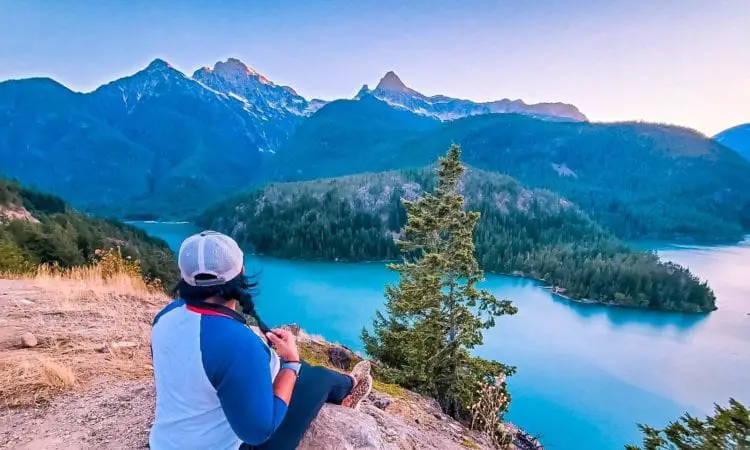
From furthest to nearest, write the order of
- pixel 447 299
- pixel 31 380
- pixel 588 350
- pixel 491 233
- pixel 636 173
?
1. pixel 636 173
2. pixel 491 233
3. pixel 588 350
4. pixel 447 299
5. pixel 31 380

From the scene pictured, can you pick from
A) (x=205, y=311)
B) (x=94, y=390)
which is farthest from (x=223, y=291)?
(x=94, y=390)

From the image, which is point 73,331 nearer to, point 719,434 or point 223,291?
point 223,291

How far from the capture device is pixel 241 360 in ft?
5.74

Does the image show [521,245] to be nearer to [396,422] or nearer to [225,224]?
[225,224]

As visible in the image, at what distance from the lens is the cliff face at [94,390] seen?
296cm

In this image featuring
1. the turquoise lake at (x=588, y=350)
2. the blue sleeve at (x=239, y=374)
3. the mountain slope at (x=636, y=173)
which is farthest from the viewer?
the mountain slope at (x=636, y=173)

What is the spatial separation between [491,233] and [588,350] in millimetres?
55558

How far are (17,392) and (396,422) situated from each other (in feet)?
10.5

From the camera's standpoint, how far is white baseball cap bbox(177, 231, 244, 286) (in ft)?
6.23

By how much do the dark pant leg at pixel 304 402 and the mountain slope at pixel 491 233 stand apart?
62.8m

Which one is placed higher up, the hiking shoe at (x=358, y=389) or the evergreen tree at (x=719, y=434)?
the hiking shoe at (x=358, y=389)

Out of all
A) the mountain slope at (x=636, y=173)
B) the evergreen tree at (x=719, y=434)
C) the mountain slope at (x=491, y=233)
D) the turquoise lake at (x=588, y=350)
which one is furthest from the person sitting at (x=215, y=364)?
the mountain slope at (x=636, y=173)

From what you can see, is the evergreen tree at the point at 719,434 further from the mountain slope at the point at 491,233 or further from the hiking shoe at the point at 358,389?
the mountain slope at the point at 491,233

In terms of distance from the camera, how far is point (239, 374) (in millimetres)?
1741
